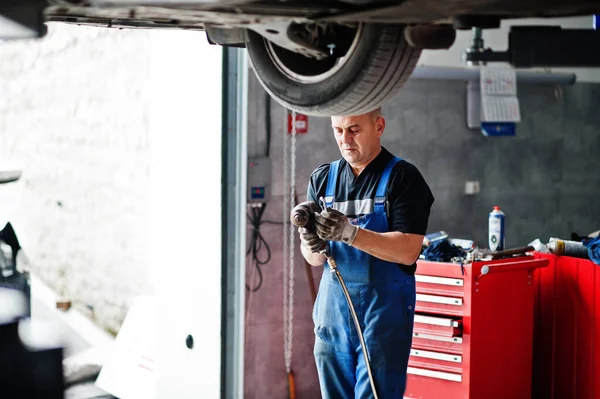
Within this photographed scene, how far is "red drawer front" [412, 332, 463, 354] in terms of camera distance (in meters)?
3.43

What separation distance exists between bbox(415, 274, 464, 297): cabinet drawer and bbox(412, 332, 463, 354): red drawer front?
0.65 feet

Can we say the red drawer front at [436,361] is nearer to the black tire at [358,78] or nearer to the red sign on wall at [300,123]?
the red sign on wall at [300,123]

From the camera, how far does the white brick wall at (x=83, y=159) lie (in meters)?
5.85

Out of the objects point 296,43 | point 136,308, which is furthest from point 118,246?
point 296,43

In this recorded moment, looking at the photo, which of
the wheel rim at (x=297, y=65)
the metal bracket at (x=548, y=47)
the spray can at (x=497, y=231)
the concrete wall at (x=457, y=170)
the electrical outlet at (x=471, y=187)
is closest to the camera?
the metal bracket at (x=548, y=47)

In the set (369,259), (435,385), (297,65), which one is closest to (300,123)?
(435,385)

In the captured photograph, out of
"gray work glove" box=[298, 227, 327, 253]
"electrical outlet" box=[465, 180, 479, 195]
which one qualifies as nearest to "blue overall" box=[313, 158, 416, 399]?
"gray work glove" box=[298, 227, 327, 253]

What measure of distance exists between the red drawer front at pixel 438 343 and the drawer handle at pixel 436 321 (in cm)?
6

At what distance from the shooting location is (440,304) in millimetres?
3502

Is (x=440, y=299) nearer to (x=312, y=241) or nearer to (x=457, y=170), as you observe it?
(x=312, y=241)

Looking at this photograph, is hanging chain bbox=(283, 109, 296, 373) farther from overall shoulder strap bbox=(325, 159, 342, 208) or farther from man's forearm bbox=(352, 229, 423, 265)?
man's forearm bbox=(352, 229, 423, 265)

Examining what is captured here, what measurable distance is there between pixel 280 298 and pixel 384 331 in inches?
67.5

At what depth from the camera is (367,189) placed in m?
2.57

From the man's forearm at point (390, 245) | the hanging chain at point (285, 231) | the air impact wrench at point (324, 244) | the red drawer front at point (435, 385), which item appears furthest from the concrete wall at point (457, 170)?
the man's forearm at point (390, 245)
